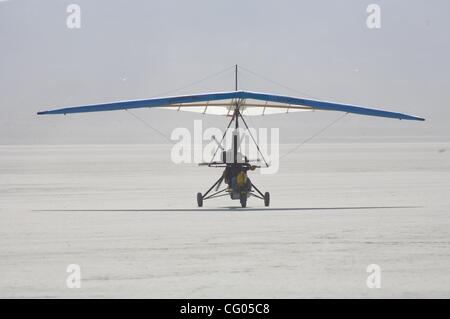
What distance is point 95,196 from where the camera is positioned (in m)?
25.9

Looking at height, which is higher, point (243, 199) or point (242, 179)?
point (242, 179)

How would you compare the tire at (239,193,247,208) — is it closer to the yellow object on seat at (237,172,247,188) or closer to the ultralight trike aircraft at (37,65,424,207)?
the ultralight trike aircraft at (37,65,424,207)

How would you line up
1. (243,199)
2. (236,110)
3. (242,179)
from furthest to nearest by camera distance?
1. (236,110)
2. (243,199)
3. (242,179)

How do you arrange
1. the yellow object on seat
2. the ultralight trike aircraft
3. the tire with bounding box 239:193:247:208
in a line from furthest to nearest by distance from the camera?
the tire with bounding box 239:193:247:208 → the yellow object on seat → the ultralight trike aircraft

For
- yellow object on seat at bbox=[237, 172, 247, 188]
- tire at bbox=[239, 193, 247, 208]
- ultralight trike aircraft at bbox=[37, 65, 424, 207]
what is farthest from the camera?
tire at bbox=[239, 193, 247, 208]

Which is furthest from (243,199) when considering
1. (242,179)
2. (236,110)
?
(236,110)

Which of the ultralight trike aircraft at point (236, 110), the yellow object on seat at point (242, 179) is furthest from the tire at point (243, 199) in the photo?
the yellow object on seat at point (242, 179)

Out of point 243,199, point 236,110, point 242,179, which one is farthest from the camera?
point 236,110

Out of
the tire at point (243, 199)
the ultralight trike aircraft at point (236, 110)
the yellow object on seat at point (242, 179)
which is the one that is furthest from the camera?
the tire at point (243, 199)

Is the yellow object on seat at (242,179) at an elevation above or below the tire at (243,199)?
above

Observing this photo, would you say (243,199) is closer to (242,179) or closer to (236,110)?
(242,179)

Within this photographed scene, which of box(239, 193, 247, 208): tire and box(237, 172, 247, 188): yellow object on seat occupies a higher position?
box(237, 172, 247, 188): yellow object on seat

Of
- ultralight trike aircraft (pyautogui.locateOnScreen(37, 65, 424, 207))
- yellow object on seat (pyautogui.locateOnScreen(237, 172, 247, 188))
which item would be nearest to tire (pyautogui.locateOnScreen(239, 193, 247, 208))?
ultralight trike aircraft (pyautogui.locateOnScreen(37, 65, 424, 207))

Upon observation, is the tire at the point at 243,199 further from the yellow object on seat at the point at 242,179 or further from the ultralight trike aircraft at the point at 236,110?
the yellow object on seat at the point at 242,179
